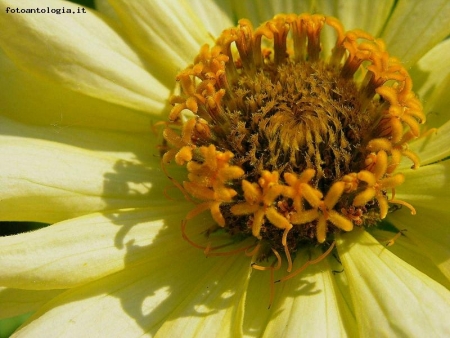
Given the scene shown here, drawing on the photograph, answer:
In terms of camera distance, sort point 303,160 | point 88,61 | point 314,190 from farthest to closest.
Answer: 1. point 88,61
2. point 303,160
3. point 314,190

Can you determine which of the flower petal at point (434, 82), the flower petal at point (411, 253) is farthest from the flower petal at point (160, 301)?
the flower petal at point (434, 82)

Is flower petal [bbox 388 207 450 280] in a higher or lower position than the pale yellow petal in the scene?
higher

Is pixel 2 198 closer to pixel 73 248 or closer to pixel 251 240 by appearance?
pixel 73 248

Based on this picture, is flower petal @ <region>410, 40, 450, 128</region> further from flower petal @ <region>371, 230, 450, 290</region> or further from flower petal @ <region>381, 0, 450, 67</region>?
flower petal @ <region>371, 230, 450, 290</region>

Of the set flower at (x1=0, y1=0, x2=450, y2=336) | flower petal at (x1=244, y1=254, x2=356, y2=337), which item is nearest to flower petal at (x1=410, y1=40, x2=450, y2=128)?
flower at (x1=0, y1=0, x2=450, y2=336)

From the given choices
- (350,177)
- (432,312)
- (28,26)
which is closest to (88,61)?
(28,26)

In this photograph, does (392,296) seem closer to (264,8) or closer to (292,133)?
(292,133)

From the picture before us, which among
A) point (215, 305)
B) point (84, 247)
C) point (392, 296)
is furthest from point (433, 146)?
point (84, 247)
